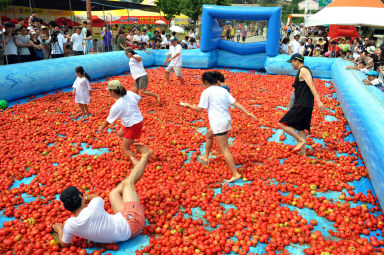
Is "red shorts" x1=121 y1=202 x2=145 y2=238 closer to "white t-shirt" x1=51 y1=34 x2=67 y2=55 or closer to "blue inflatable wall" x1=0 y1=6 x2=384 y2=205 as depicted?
"blue inflatable wall" x1=0 y1=6 x2=384 y2=205

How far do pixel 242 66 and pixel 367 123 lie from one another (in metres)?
10.6

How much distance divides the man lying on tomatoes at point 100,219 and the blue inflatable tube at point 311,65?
12058 millimetres

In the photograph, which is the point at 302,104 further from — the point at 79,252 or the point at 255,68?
the point at 255,68

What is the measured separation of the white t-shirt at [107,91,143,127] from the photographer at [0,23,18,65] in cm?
844

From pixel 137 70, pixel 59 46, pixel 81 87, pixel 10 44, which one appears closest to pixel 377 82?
pixel 137 70

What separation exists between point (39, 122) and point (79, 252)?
17.6ft

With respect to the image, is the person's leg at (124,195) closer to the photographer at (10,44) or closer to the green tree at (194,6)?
the photographer at (10,44)

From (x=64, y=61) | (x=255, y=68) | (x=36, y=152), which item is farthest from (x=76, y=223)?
(x=255, y=68)

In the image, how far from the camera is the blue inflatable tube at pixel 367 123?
4582mm

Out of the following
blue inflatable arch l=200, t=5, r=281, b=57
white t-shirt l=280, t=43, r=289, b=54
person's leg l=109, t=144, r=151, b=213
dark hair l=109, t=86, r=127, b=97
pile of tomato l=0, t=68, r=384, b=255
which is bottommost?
pile of tomato l=0, t=68, r=384, b=255

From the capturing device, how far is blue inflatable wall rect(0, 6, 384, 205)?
5.55 m

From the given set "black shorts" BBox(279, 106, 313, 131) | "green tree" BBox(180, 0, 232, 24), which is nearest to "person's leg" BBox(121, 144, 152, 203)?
"black shorts" BBox(279, 106, 313, 131)

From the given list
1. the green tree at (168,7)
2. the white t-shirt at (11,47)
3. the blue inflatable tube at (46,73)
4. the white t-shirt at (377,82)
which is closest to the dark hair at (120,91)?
the blue inflatable tube at (46,73)

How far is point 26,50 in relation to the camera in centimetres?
1142
